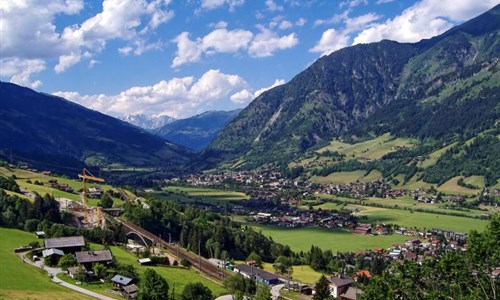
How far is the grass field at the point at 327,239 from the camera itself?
436 ft

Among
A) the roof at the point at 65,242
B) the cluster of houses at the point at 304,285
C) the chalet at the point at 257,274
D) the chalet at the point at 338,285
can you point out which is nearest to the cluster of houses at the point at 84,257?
the roof at the point at 65,242

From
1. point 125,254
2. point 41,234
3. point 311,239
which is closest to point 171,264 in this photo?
point 125,254

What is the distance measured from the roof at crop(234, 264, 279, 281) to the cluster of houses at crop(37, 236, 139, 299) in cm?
2562

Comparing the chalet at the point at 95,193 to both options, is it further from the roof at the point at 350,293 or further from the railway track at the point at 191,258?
the roof at the point at 350,293

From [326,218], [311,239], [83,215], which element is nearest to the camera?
[83,215]

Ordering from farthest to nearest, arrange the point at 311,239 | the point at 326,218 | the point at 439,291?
the point at 326,218 < the point at 311,239 < the point at 439,291

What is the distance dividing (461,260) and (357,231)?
4786 inches

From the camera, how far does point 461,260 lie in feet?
115

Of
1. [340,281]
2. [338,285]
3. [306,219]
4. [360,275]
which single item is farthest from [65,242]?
[306,219]

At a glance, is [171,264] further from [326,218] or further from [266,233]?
[326,218]

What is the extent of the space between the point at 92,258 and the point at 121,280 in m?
10.9

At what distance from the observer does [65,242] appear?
86375 mm

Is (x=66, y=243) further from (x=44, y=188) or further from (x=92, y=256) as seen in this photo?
(x=44, y=188)

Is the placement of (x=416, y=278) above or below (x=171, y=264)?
above
